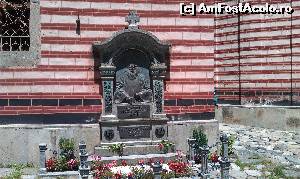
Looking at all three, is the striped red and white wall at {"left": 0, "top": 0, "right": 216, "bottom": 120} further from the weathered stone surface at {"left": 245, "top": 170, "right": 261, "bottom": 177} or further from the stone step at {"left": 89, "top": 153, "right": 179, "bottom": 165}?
the weathered stone surface at {"left": 245, "top": 170, "right": 261, "bottom": 177}

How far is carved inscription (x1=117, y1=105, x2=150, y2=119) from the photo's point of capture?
13148 mm

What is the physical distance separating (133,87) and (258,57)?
26.6 ft

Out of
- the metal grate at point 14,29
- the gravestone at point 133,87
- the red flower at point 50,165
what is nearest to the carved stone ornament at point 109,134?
the gravestone at point 133,87

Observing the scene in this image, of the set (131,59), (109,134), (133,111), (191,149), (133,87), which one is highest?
(131,59)

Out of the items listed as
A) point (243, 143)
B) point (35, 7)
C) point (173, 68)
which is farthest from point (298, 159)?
point (35, 7)

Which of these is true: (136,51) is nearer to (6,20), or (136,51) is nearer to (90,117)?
(90,117)

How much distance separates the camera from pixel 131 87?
43.2ft

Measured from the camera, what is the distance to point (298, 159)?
1316 cm

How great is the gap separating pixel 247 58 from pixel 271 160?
292 inches

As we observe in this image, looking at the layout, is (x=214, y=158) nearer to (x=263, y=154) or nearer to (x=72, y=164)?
(x=263, y=154)

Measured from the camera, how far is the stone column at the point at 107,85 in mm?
12852

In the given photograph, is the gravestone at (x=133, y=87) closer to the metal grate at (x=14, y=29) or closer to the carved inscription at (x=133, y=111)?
the carved inscription at (x=133, y=111)

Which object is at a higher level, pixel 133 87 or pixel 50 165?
pixel 133 87

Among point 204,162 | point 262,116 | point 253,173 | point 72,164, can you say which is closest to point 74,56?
point 72,164
